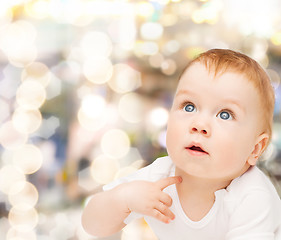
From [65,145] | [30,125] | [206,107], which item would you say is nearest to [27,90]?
[30,125]

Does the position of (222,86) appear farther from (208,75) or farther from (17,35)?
(17,35)

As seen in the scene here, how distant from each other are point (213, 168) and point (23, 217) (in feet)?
3.34

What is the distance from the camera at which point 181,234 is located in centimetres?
75

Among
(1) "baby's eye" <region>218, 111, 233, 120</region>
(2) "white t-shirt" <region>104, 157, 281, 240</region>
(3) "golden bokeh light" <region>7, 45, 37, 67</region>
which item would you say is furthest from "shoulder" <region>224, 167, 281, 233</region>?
(3) "golden bokeh light" <region>7, 45, 37, 67</region>

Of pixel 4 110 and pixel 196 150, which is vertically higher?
pixel 196 150

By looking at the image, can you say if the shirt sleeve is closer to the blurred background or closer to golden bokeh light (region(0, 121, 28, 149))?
the blurred background

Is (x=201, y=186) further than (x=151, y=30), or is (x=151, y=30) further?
(x=151, y=30)

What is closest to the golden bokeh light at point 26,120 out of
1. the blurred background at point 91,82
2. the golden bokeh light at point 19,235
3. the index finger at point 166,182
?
the blurred background at point 91,82

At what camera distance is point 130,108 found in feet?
5.37

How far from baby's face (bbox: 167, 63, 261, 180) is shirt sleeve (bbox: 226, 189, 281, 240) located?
0.05 m

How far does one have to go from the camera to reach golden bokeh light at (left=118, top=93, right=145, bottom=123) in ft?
5.34

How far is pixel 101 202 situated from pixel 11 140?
2.86 ft

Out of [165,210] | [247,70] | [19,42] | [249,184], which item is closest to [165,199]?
[165,210]

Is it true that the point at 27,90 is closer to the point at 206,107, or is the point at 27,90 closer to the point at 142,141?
the point at 142,141
